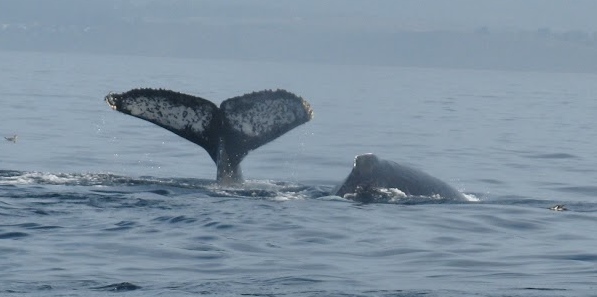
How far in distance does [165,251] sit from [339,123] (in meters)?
21.3

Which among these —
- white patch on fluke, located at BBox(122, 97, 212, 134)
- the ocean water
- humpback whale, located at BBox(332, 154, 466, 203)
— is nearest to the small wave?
the ocean water

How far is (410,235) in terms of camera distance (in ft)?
37.2

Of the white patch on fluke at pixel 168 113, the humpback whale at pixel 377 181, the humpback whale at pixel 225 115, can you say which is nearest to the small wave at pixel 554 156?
the humpback whale at pixel 377 181

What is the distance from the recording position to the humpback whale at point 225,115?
1273cm

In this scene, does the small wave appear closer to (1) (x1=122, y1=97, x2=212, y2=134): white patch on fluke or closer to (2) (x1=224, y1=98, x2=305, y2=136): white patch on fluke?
(2) (x1=224, y1=98, x2=305, y2=136): white patch on fluke

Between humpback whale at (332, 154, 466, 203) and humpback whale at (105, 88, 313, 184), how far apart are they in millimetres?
689

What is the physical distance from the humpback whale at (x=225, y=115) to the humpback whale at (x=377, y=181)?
2.26 ft

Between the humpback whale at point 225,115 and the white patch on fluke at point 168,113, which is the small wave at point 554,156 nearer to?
the humpback whale at point 225,115

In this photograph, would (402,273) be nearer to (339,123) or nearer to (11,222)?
(11,222)

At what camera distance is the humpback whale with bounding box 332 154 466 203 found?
12.8 meters

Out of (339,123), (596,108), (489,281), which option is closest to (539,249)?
(489,281)

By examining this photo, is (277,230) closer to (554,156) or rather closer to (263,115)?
(263,115)

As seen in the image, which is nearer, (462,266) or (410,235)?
(462,266)

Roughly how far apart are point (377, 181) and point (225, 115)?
1.58 meters
